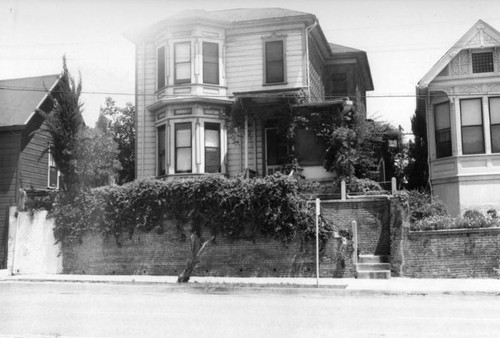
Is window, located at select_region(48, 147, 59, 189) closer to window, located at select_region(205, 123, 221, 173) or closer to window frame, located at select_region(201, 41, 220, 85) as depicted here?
window, located at select_region(205, 123, 221, 173)

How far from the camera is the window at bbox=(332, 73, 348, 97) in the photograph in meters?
31.4

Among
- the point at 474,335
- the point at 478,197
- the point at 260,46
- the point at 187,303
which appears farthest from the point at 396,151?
the point at 474,335

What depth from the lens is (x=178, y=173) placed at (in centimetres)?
2594

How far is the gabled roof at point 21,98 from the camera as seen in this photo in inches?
1099

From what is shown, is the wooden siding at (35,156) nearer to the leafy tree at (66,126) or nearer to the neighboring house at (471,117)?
the leafy tree at (66,126)

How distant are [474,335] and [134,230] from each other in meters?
15.5

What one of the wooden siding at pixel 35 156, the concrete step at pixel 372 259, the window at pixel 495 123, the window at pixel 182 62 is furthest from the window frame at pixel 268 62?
the wooden siding at pixel 35 156

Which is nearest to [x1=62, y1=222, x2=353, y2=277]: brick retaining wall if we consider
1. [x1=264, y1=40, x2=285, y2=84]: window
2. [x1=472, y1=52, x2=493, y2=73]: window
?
[x1=264, y1=40, x2=285, y2=84]: window

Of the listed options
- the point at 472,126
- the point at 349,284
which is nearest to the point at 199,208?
the point at 349,284

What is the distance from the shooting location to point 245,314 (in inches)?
437

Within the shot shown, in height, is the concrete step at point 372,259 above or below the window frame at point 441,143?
below

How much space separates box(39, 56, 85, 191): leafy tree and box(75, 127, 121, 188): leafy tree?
0.24 meters

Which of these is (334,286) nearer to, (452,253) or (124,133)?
(452,253)

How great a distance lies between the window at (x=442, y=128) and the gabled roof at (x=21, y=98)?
1840 cm
